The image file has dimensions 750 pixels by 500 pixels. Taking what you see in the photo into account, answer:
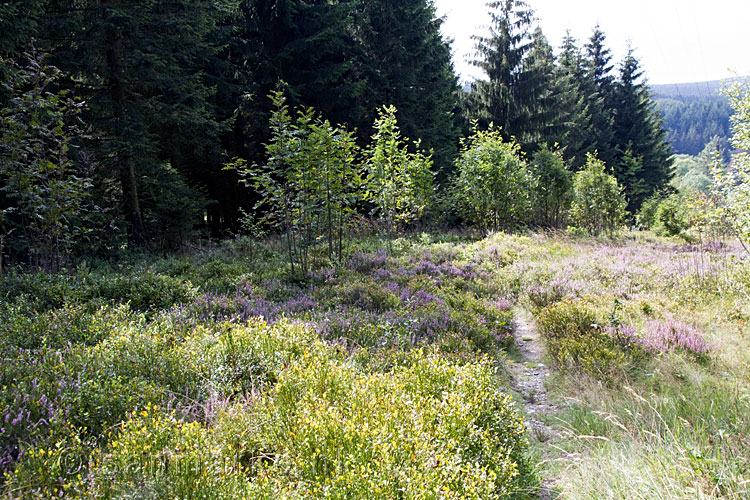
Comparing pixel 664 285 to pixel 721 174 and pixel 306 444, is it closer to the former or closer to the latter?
pixel 721 174

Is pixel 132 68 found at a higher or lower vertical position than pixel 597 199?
higher

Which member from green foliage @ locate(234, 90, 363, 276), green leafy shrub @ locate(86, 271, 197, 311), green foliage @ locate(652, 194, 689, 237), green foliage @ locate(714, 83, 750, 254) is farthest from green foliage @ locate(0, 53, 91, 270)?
green foliage @ locate(652, 194, 689, 237)

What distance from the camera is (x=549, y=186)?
19.8 metres

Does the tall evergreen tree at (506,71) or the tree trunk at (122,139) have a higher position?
the tall evergreen tree at (506,71)

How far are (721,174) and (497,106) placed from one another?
79.2ft

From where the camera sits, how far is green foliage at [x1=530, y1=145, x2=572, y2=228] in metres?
19.5

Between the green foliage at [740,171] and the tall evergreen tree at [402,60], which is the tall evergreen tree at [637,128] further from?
the green foliage at [740,171]

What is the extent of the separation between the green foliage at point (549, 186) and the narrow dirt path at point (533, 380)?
13780mm

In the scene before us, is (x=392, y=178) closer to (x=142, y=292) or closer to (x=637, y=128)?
(x=142, y=292)

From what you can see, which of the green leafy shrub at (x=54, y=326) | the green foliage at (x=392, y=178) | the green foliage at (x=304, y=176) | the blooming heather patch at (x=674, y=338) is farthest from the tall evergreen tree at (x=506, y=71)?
the green leafy shrub at (x=54, y=326)

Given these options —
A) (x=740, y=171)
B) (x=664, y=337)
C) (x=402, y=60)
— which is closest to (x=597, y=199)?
(x=402, y=60)

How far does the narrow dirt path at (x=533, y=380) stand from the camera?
3.88 meters

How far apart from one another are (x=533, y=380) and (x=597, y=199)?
16.8 meters

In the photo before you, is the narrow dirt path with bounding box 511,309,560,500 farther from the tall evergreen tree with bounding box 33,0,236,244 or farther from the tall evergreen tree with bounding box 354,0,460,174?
the tall evergreen tree with bounding box 354,0,460,174
